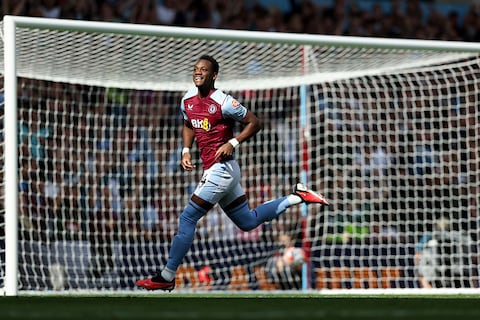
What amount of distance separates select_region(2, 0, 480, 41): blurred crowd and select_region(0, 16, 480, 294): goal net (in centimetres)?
135

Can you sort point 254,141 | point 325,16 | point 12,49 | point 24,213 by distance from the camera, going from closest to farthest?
Answer: point 12,49 → point 24,213 → point 254,141 → point 325,16

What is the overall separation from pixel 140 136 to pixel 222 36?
2.83 m

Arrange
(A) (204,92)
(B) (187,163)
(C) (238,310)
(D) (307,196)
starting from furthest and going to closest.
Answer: (D) (307,196)
(A) (204,92)
(B) (187,163)
(C) (238,310)

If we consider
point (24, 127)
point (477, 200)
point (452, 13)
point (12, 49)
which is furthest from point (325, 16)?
point (12, 49)

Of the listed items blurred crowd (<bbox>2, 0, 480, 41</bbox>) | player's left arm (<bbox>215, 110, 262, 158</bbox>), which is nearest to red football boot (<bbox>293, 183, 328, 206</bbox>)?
player's left arm (<bbox>215, 110, 262, 158</bbox>)

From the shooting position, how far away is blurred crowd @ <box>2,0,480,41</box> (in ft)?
41.8

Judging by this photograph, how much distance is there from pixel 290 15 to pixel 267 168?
329 cm

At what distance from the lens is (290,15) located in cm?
1448

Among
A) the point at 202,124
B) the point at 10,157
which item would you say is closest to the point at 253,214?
the point at 202,124

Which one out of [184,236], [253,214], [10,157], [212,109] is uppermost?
[212,109]

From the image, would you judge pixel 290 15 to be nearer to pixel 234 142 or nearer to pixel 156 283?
pixel 234 142

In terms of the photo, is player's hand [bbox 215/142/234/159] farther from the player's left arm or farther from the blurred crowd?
the blurred crowd

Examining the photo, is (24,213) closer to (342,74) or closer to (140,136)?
(140,136)

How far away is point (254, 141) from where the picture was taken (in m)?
12.2
